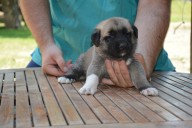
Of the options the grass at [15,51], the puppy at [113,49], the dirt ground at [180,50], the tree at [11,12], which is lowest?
the dirt ground at [180,50]

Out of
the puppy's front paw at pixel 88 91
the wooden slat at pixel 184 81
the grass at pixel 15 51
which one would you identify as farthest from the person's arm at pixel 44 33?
the grass at pixel 15 51

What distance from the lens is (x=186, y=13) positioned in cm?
2627

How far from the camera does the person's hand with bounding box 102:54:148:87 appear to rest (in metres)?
2.77

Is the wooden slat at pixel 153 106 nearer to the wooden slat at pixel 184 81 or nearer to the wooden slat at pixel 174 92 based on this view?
the wooden slat at pixel 174 92

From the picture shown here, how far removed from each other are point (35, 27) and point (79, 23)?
→ 37 cm

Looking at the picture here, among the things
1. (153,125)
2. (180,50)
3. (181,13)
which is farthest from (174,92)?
(181,13)

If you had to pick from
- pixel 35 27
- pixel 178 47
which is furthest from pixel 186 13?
pixel 35 27

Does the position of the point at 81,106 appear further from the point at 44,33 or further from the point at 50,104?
the point at 44,33

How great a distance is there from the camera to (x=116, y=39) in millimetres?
2820

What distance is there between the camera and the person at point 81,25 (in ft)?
10.3

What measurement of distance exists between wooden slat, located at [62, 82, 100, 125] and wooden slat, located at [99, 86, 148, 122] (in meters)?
0.16

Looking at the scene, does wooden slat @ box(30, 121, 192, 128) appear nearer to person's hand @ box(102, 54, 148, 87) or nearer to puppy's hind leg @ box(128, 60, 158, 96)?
puppy's hind leg @ box(128, 60, 158, 96)

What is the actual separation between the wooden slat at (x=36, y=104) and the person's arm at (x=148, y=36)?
1.53 feet

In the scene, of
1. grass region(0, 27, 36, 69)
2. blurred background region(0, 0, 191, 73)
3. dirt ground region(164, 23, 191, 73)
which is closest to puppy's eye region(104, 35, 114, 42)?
blurred background region(0, 0, 191, 73)
